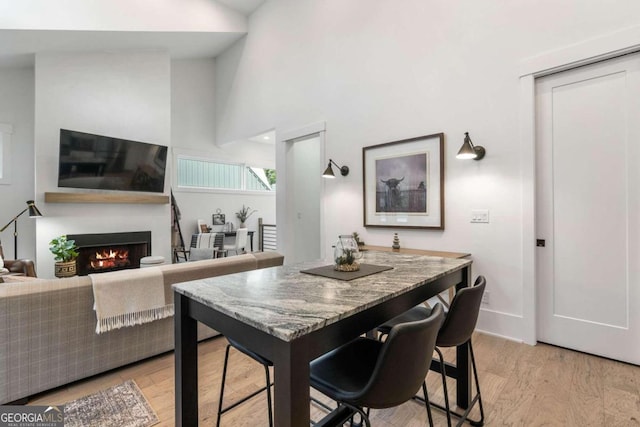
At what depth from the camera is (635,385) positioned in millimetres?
2020

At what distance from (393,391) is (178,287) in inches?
36.4

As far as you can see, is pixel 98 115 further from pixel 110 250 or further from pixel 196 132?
pixel 110 250

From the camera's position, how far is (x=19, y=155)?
468cm

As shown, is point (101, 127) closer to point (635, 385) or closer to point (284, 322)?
point (284, 322)

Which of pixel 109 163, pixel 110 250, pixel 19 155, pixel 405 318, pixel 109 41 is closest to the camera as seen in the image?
pixel 405 318

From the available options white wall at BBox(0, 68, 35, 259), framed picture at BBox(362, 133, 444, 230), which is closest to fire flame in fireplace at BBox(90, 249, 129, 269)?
white wall at BBox(0, 68, 35, 259)

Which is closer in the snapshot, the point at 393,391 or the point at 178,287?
the point at 393,391

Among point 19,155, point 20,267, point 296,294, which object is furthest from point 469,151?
point 19,155

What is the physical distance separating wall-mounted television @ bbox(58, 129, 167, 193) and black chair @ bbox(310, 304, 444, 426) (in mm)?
4924

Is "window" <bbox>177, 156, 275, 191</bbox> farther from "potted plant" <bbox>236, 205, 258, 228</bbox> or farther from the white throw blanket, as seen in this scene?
the white throw blanket

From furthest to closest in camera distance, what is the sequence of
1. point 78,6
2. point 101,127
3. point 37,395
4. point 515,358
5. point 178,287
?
point 101,127
point 78,6
point 515,358
point 37,395
point 178,287

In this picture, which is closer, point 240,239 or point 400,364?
point 400,364

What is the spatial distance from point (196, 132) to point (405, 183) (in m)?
4.66

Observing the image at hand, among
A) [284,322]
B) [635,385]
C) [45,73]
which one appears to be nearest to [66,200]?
[45,73]
